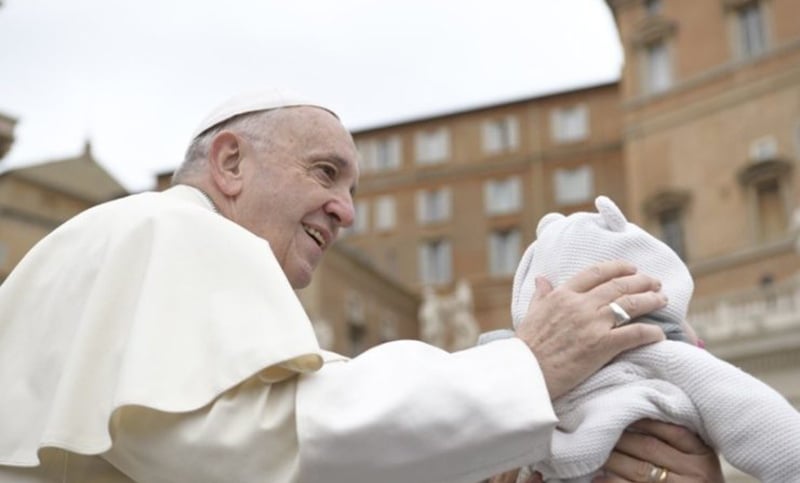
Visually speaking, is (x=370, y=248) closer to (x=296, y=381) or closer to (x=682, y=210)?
(x=682, y=210)

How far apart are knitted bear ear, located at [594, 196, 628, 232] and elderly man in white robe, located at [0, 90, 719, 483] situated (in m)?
0.14

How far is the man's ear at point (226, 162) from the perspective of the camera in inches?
104

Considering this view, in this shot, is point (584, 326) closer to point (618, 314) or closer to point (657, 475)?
point (618, 314)

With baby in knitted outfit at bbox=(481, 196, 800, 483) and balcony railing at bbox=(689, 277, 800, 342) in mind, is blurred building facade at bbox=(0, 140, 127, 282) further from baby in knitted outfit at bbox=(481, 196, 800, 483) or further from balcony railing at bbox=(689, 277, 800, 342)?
baby in knitted outfit at bbox=(481, 196, 800, 483)

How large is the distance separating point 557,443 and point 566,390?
108 millimetres

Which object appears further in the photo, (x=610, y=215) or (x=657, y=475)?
(x=610, y=215)

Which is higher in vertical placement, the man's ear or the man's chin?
the man's ear

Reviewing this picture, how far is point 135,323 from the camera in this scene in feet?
6.85

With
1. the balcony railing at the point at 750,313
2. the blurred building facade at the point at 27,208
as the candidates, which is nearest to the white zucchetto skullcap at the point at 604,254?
the balcony railing at the point at 750,313

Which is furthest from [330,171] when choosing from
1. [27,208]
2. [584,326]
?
[27,208]

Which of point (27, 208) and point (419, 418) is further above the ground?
point (419, 418)

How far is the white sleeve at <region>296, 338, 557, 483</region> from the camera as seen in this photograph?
72.6 inches

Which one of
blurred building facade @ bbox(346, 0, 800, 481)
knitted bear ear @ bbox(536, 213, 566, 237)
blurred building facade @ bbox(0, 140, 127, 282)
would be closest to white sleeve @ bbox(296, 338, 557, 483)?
knitted bear ear @ bbox(536, 213, 566, 237)

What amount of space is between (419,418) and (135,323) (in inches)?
22.3
